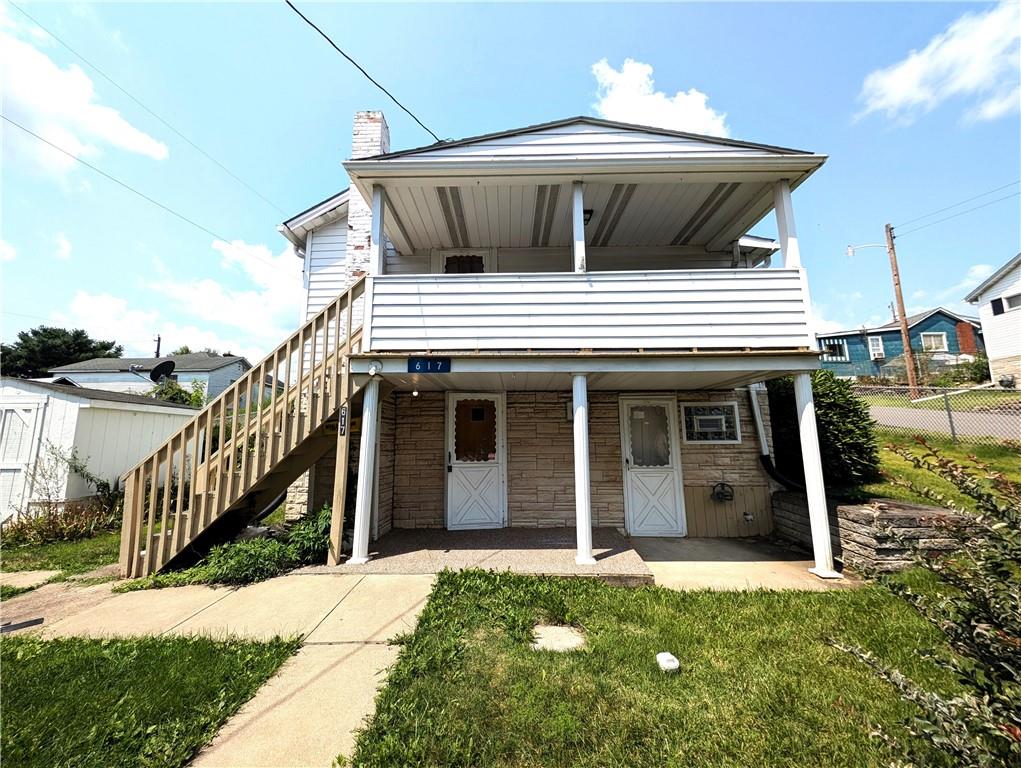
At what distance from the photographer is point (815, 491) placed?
488 cm

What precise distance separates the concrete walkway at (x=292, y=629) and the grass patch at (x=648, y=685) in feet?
0.86

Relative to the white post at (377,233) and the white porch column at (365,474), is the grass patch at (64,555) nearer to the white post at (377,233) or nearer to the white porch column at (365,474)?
the white porch column at (365,474)

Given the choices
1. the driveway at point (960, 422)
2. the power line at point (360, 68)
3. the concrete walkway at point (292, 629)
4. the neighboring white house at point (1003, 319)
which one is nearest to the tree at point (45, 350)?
the power line at point (360, 68)

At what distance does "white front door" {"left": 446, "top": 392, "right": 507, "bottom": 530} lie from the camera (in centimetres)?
677

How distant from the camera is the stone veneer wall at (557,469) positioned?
6.80m

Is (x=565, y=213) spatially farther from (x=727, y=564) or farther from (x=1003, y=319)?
(x=1003, y=319)

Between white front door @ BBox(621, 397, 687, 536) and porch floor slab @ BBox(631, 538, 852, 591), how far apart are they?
12.2 inches

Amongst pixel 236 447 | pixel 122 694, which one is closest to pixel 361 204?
pixel 236 447

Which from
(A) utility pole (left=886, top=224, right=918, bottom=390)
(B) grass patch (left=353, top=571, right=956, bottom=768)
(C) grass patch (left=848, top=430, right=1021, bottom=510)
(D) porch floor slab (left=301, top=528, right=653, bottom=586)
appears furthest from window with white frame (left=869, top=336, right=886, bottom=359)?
(B) grass patch (left=353, top=571, right=956, bottom=768)

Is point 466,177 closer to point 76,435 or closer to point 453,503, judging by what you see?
point 453,503

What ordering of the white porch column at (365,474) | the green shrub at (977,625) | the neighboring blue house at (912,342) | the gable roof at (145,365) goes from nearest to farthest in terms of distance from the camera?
1. the green shrub at (977,625)
2. the white porch column at (365,474)
3. the gable roof at (145,365)
4. the neighboring blue house at (912,342)

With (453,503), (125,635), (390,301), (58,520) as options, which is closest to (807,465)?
(453,503)

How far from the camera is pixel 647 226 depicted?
6625 millimetres

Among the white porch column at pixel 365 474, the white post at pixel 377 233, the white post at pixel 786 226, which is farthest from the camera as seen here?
the white post at pixel 377 233
